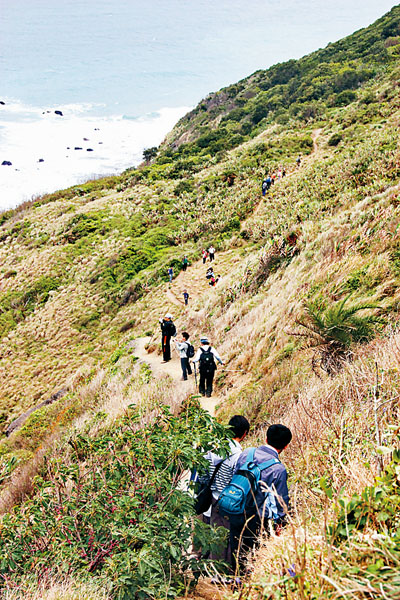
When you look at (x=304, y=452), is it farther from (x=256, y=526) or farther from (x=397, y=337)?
(x=397, y=337)

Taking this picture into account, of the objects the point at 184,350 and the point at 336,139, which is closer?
the point at 184,350

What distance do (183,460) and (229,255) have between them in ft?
65.6

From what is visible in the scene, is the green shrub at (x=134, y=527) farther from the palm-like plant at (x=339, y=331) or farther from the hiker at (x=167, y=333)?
the hiker at (x=167, y=333)

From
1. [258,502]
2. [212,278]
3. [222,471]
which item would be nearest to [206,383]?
[222,471]

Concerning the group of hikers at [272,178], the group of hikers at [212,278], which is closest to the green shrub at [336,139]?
the group of hikers at [272,178]

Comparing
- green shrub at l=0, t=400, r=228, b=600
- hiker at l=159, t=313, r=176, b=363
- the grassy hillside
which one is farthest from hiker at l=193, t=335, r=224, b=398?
green shrub at l=0, t=400, r=228, b=600

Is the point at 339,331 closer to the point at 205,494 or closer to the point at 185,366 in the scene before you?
the point at 205,494

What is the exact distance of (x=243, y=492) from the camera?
2805 mm

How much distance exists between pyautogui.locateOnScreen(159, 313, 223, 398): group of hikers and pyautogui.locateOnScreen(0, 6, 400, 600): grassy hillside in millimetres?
456

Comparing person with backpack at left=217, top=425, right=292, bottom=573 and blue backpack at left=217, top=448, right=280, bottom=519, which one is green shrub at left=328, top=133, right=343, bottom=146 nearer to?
person with backpack at left=217, top=425, right=292, bottom=573

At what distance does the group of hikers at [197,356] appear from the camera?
7.84 meters

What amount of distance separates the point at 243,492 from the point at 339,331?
3494 millimetres

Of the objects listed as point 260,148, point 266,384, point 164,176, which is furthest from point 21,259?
point 266,384

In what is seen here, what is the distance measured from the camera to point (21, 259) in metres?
31.6
